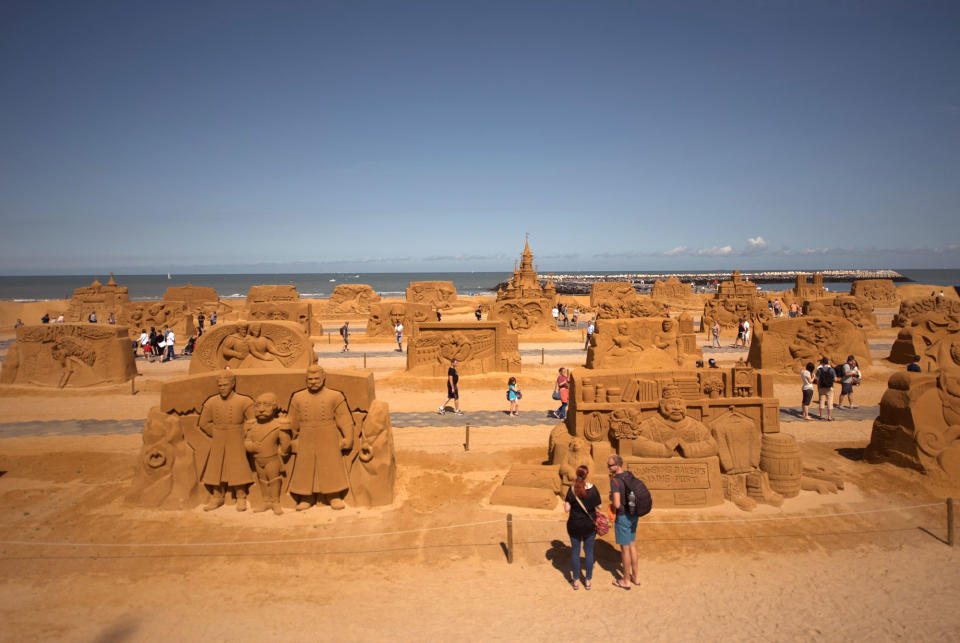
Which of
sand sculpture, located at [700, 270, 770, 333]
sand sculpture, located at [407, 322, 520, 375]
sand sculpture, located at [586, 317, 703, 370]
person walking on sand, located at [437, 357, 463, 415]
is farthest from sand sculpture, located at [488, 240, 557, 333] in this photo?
person walking on sand, located at [437, 357, 463, 415]

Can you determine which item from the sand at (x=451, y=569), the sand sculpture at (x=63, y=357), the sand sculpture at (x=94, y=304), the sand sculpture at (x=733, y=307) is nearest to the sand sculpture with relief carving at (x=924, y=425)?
the sand at (x=451, y=569)

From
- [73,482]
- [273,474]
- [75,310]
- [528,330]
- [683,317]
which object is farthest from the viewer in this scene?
[75,310]

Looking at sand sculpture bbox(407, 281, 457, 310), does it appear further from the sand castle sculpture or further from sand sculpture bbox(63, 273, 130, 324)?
the sand castle sculpture

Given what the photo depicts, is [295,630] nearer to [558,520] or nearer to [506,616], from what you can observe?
[506,616]

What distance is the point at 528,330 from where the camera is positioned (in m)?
29.3

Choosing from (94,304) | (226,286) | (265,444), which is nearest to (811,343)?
(265,444)

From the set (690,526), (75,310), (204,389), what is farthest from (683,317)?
(75,310)

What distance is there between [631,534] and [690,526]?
78.9 inches

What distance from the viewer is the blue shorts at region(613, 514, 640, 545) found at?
18.3 ft

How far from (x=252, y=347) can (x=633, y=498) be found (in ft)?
36.9

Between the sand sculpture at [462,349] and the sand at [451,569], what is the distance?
28.5ft

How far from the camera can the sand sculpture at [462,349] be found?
698 inches

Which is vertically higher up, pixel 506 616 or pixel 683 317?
pixel 683 317

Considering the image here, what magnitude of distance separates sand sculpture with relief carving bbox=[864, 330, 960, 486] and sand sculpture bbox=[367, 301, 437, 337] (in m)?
21.5
